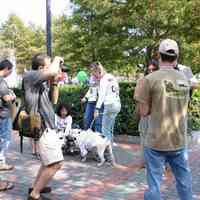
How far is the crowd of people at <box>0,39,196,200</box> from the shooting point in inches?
139

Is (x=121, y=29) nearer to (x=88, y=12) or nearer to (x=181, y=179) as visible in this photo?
(x=88, y=12)

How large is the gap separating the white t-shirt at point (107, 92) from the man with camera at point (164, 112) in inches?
128

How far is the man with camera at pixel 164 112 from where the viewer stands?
11.5 feet

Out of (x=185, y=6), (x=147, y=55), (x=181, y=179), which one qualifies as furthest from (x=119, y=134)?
(x=181, y=179)

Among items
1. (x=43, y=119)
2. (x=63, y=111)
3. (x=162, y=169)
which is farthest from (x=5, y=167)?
(x=162, y=169)

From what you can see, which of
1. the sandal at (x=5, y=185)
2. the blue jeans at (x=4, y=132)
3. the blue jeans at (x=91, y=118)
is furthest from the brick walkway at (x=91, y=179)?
the blue jeans at (x=91, y=118)

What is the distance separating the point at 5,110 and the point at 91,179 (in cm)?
159

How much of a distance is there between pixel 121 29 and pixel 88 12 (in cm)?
109

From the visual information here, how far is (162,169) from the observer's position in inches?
144

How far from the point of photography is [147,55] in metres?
10.5

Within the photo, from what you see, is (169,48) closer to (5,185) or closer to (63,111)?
(5,185)

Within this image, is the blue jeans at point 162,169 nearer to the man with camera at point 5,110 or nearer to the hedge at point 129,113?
the man with camera at point 5,110

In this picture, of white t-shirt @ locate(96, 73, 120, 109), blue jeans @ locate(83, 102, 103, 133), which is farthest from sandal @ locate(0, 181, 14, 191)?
blue jeans @ locate(83, 102, 103, 133)

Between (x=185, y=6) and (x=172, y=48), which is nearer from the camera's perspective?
(x=172, y=48)
